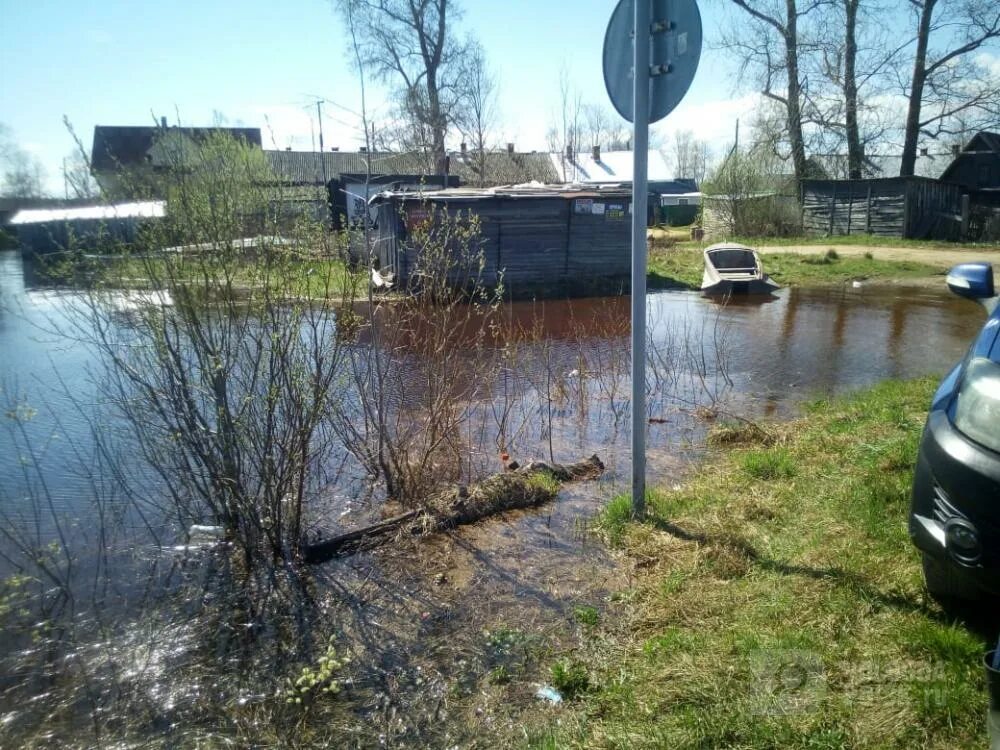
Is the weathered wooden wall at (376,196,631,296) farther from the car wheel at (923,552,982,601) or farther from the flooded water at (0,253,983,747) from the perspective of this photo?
the car wheel at (923,552,982,601)

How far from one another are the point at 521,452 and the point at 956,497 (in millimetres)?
3675

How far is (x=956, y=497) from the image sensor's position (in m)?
2.65

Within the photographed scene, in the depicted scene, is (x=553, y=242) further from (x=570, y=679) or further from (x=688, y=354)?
(x=570, y=679)

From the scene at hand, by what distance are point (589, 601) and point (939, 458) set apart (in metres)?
1.60

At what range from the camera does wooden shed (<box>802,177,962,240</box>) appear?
26.0m

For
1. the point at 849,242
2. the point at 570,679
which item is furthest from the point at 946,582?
the point at 849,242

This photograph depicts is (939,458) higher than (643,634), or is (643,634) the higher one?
(939,458)

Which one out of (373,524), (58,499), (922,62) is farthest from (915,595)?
(922,62)

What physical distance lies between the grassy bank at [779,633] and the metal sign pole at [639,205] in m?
0.59

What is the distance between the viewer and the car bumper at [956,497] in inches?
99.9

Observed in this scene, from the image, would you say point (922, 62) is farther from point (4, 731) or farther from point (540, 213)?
point (4, 731)

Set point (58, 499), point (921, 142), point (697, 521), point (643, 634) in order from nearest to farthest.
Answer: point (643, 634) → point (697, 521) → point (58, 499) → point (921, 142)

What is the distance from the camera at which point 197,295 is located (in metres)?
3.76

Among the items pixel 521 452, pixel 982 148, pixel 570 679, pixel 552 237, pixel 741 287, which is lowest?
pixel 521 452
